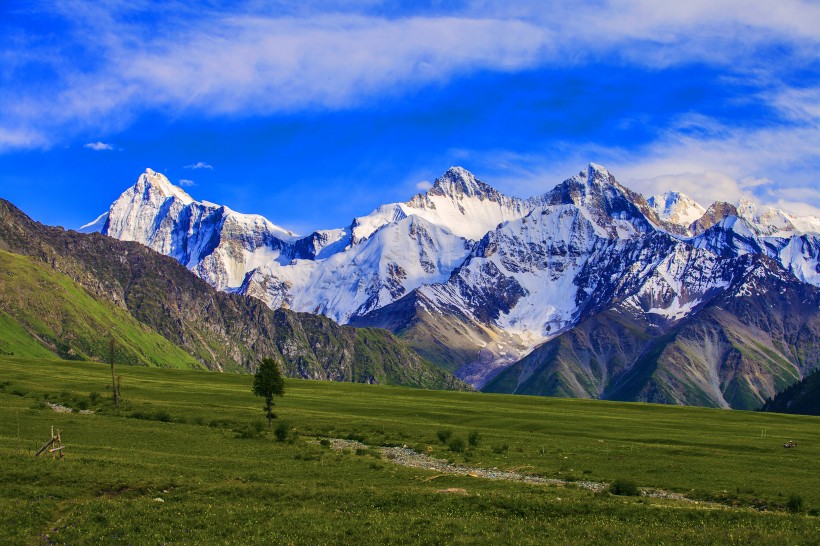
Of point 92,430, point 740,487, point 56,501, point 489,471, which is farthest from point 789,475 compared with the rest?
point 92,430

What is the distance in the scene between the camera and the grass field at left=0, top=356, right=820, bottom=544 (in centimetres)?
3619

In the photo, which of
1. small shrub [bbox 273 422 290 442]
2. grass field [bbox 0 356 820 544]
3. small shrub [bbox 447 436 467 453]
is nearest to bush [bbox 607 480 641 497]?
grass field [bbox 0 356 820 544]

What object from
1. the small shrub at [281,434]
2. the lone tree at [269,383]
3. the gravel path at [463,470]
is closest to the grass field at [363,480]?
the small shrub at [281,434]

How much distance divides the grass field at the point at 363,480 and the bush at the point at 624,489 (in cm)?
235

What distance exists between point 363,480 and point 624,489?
17.1 meters

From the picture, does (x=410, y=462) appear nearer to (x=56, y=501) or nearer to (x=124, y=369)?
(x=56, y=501)

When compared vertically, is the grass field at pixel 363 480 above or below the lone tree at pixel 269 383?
below

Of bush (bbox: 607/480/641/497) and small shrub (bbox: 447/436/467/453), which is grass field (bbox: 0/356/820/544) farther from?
bush (bbox: 607/480/641/497)

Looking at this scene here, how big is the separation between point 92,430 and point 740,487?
5480cm

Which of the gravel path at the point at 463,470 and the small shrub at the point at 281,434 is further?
the small shrub at the point at 281,434

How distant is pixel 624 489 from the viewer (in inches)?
2096

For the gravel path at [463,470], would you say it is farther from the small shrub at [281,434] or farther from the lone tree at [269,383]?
the lone tree at [269,383]

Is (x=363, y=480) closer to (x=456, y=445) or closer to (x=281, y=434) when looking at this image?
(x=456, y=445)

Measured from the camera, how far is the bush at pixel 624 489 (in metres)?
53.1
